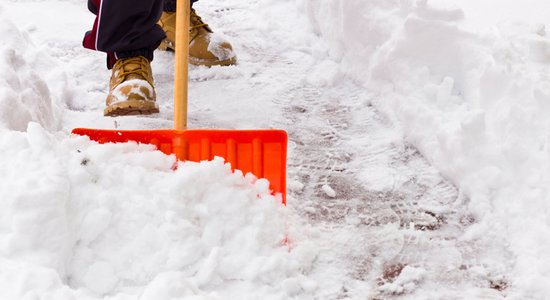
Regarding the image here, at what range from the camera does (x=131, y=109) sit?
216 centimetres

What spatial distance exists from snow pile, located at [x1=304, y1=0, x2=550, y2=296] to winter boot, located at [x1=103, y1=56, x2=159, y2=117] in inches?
30.6

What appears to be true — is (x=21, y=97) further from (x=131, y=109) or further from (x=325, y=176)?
(x=325, y=176)

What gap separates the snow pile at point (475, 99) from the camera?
5.40 ft

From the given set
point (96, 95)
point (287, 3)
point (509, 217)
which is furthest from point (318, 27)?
point (509, 217)

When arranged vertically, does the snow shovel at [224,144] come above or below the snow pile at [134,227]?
above

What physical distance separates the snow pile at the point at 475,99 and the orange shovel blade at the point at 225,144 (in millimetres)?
526

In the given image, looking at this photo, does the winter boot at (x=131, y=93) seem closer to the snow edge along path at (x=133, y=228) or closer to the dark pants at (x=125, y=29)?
the dark pants at (x=125, y=29)

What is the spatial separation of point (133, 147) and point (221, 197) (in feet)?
0.85

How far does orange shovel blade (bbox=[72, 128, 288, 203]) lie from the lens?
5.42 ft

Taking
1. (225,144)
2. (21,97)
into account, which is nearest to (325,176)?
(225,144)

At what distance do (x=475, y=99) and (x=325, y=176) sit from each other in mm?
498

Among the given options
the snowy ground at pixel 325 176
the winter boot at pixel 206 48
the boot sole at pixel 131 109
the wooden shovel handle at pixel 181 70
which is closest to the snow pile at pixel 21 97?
the snowy ground at pixel 325 176

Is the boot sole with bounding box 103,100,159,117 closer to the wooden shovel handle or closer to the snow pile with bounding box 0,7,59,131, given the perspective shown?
the snow pile with bounding box 0,7,59,131

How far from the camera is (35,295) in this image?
1146 millimetres
